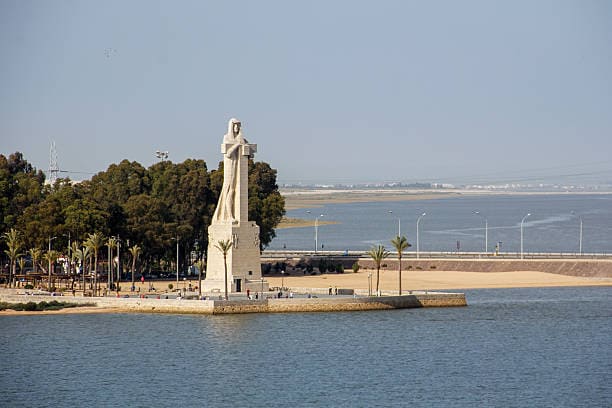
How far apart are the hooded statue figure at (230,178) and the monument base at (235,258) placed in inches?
42.5

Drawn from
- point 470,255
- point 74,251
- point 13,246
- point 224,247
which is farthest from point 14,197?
point 470,255

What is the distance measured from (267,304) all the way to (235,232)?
7.73 meters

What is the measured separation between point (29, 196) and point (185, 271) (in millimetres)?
18793

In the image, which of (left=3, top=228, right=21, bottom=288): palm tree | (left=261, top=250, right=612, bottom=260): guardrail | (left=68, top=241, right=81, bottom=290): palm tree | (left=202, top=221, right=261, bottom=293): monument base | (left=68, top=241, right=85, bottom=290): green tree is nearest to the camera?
(left=202, top=221, right=261, bottom=293): monument base

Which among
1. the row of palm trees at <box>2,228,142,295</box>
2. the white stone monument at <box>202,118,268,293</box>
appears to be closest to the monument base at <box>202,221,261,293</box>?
the white stone monument at <box>202,118,268,293</box>

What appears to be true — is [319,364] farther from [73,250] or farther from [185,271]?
[185,271]

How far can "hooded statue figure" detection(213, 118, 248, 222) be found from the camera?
103 metres

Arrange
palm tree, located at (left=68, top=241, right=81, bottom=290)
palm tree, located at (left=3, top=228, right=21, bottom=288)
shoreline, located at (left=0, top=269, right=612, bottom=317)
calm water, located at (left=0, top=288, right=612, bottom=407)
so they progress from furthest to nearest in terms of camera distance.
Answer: shoreline, located at (left=0, top=269, right=612, bottom=317) → palm tree, located at (left=3, top=228, right=21, bottom=288) → palm tree, located at (left=68, top=241, right=81, bottom=290) → calm water, located at (left=0, top=288, right=612, bottom=407)

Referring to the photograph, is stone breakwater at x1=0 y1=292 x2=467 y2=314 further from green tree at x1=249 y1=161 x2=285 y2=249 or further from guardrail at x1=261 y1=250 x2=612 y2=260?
guardrail at x1=261 y1=250 x2=612 y2=260

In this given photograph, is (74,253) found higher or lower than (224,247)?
lower

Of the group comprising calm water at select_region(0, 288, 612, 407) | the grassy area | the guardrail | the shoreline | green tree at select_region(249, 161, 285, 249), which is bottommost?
calm water at select_region(0, 288, 612, 407)

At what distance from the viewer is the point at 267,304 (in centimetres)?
9638

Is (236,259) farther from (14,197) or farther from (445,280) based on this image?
(14,197)

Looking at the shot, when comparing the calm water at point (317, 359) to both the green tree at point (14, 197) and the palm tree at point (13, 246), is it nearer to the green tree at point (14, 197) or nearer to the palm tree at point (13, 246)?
the palm tree at point (13, 246)
